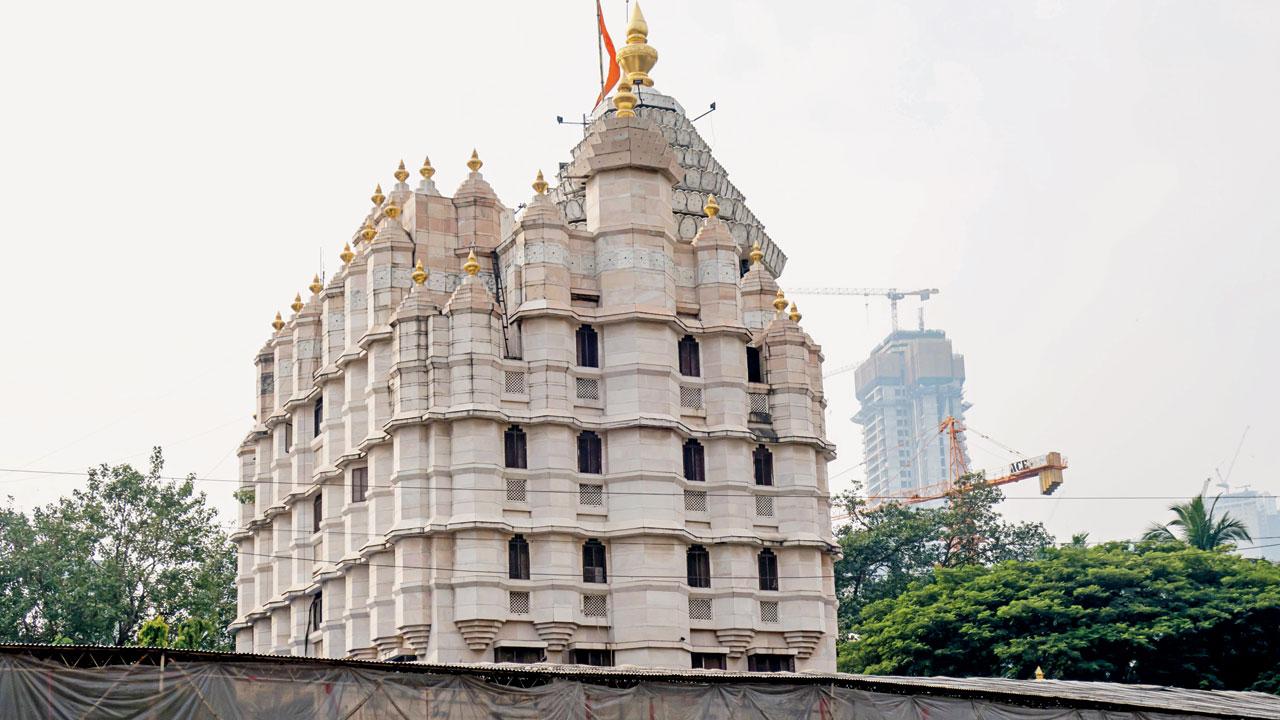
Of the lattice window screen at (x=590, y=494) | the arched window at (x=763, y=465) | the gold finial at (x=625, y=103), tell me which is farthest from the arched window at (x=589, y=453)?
the gold finial at (x=625, y=103)

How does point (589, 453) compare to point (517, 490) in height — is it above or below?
above

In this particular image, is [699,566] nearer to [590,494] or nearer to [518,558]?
[590,494]

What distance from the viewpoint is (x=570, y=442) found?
167 feet

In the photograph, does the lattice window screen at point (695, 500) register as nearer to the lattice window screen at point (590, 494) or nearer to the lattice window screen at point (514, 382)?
the lattice window screen at point (590, 494)

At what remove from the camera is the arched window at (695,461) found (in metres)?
53.1

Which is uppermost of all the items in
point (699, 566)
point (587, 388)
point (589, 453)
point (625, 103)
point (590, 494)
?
point (625, 103)

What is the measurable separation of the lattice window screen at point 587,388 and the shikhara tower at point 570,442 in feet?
0.27

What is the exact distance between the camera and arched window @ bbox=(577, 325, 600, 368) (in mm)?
52406

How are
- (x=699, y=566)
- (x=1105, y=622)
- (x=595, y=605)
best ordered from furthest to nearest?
1. (x=1105, y=622)
2. (x=699, y=566)
3. (x=595, y=605)

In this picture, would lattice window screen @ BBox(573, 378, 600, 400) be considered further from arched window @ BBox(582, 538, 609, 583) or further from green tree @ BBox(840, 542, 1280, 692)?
green tree @ BBox(840, 542, 1280, 692)

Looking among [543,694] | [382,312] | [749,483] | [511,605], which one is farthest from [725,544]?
[543,694]

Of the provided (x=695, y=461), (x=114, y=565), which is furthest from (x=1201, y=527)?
(x=114, y=565)

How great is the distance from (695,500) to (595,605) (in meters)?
4.88

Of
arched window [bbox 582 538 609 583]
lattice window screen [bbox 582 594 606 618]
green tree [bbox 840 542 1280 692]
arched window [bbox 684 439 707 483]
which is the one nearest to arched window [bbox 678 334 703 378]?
arched window [bbox 684 439 707 483]
